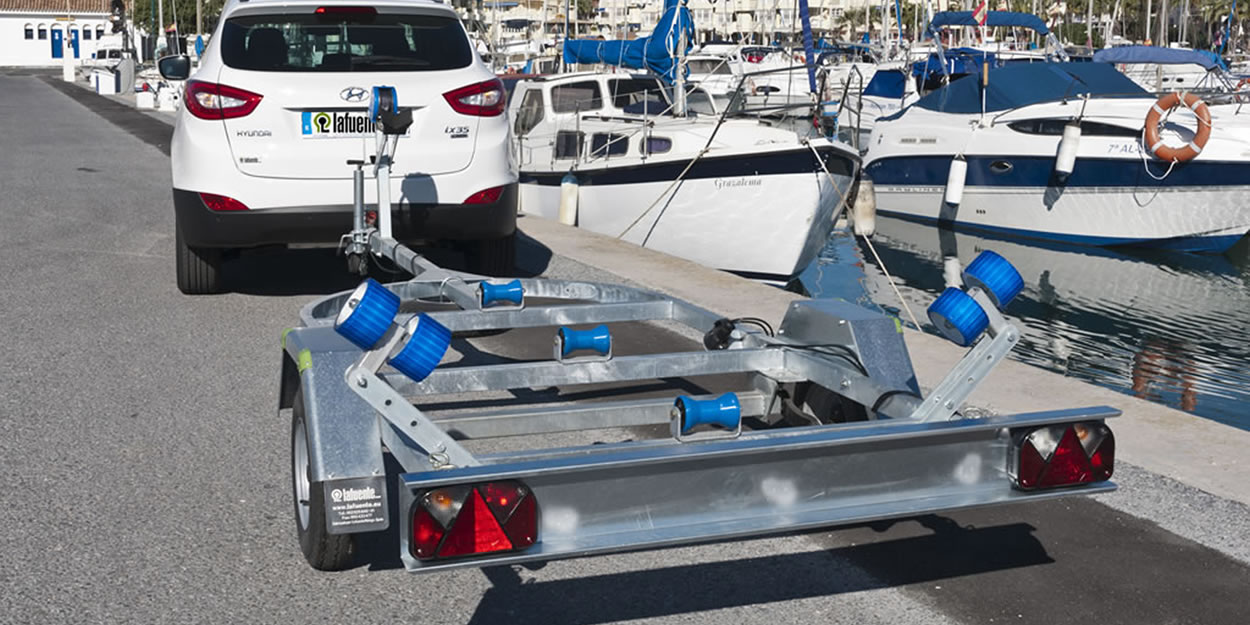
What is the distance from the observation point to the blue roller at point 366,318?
3.62 metres

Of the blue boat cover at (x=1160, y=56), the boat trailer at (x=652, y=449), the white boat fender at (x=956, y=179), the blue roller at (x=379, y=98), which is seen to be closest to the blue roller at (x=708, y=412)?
the boat trailer at (x=652, y=449)

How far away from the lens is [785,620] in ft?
13.7

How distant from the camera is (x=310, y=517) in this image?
4.28 metres

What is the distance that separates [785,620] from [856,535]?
80 centimetres

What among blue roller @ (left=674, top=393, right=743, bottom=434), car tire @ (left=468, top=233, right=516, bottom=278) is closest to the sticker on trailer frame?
blue roller @ (left=674, top=393, right=743, bottom=434)

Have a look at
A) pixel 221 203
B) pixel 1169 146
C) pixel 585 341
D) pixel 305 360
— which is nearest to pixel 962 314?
pixel 585 341

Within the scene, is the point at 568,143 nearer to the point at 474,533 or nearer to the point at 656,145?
the point at 656,145

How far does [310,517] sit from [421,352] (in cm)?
99

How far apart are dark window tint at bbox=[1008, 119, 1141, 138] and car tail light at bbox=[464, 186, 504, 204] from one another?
12.9 metres

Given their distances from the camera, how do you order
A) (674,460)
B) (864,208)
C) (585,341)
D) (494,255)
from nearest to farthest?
(674,460), (585,341), (494,255), (864,208)

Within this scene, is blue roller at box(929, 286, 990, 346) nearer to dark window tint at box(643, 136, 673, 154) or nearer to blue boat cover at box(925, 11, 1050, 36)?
dark window tint at box(643, 136, 673, 154)

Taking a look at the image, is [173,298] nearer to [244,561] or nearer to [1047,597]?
[244,561]

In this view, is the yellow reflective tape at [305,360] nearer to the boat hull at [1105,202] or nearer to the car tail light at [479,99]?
the car tail light at [479,99]

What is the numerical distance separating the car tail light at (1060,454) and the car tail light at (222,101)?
550cm
